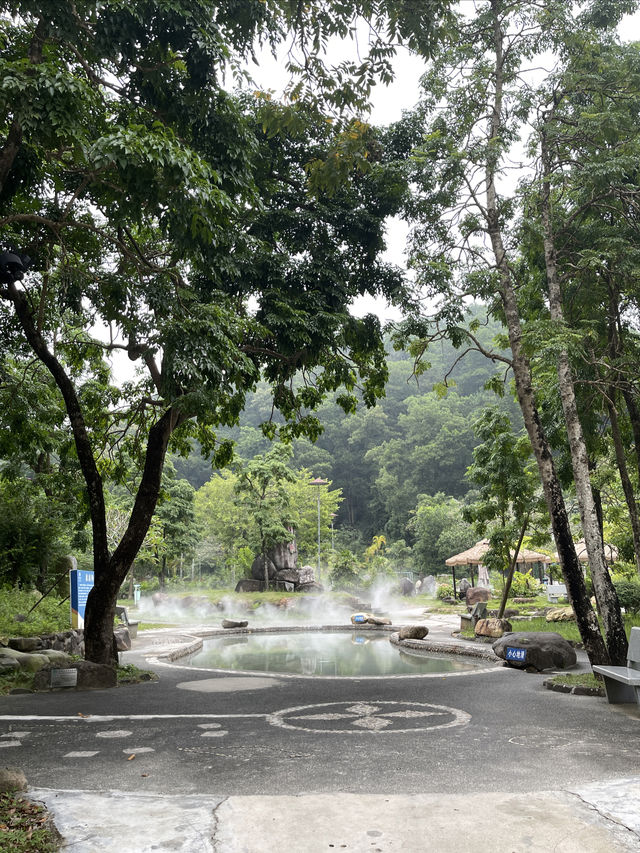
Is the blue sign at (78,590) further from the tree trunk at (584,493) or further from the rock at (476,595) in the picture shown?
the rock at (476,595)

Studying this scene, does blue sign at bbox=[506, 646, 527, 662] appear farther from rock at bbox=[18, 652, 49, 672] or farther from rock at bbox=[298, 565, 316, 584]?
rock at bbox=[298, 565, 316, 584]

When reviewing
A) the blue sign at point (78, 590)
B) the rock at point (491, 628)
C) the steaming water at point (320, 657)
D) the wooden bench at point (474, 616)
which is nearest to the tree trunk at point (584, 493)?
the steaming water at point (320, 657)

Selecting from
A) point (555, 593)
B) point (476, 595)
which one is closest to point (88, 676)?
point (476, 595)

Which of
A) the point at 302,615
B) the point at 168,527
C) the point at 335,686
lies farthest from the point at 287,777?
the point at 168,527

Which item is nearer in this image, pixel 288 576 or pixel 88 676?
pixel 88 676

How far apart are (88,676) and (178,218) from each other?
6.46 m

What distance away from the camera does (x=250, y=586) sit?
3562 cm

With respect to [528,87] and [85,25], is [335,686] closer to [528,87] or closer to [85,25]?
[85,25]

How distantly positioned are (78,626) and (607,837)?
420 inches

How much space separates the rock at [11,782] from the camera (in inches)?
154

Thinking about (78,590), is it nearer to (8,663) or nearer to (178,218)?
(8,663)

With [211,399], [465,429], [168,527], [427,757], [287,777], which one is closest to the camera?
[287,777]

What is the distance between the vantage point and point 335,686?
934 cm

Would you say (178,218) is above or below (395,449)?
below
